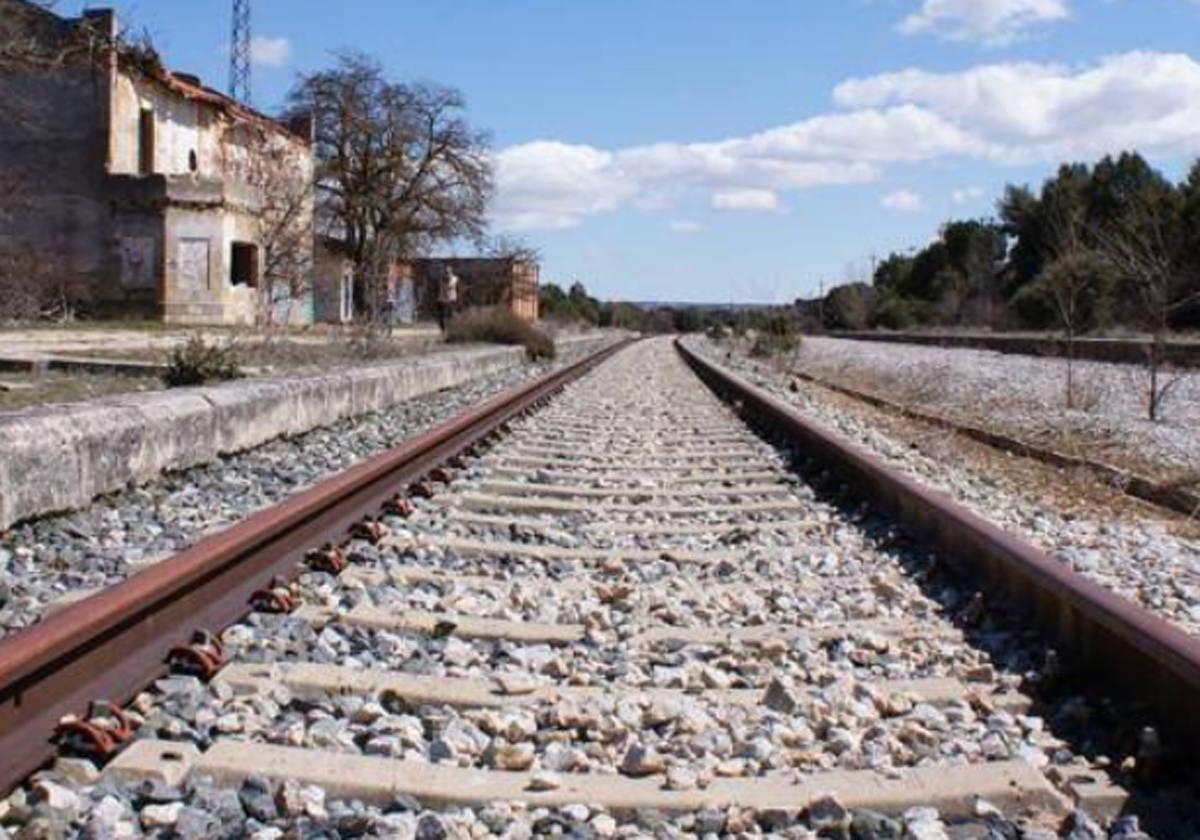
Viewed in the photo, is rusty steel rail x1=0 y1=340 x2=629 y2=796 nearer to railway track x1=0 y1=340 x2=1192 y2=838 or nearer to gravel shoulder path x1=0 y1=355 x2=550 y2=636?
railway track x1=0 y1=340 x2=1192 y2=838

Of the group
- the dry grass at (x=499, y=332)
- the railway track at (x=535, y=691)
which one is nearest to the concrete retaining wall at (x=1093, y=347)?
the dry grass at (x=499, y=332)

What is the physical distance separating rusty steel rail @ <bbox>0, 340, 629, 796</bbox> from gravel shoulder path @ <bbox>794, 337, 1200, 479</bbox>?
304 inches

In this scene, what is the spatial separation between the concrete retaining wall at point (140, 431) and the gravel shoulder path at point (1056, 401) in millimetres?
6780

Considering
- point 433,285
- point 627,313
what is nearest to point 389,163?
point 433,285

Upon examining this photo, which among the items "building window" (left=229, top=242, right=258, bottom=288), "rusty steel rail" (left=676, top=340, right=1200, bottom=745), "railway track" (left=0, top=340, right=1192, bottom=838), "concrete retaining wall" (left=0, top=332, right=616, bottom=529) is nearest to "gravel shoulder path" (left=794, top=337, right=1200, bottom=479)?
"rusty steel rail" (left=676, top=340, right=1200, bottom=745)

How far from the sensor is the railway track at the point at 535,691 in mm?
3031

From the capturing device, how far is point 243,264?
4297 centimetres

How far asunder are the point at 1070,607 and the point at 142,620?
2739 mm

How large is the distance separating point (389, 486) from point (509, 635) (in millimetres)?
3083

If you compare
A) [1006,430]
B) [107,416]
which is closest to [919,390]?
[1006,430]

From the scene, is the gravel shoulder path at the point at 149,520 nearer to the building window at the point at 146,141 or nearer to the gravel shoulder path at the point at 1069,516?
the gravel shoulder path at the point at 1069,516

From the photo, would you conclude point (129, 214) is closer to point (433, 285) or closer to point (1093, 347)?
point (433, 285)

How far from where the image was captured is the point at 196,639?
4.05m

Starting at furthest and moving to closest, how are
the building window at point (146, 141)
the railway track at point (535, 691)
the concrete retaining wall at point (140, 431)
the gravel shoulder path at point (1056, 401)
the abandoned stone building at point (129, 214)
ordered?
the building window at point (146, 141) → the abandoned stone building at point (129, 214) → the gravel shoulder path at point (1056, 401) → the concrete retaining wall at point (140, 431) → the railway track at point (535, 691)
